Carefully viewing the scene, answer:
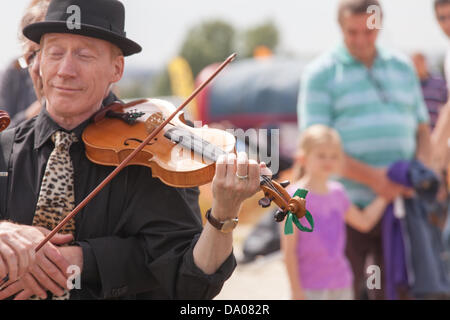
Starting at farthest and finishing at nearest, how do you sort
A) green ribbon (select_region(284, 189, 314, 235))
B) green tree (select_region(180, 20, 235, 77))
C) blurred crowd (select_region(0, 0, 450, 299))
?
green tree (select_region(180, 20, 235, 77))
blurred crowd (select_region(0, 0, 450, 299))
green ribbon (select_region(284, 189, 314, 235))

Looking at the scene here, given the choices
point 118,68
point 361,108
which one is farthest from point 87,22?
point 361,108

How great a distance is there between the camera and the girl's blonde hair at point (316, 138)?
363 centimetres

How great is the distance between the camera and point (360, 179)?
3773 millimetres

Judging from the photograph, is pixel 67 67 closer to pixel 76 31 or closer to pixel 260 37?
pixel 76 31

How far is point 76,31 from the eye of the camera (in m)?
1.92

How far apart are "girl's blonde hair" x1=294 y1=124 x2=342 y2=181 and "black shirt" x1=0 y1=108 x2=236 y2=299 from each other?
67.3 inches

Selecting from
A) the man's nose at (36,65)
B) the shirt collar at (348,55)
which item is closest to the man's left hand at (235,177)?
the man's nose at (36,65)

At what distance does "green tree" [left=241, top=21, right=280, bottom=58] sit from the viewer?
54.9 metres

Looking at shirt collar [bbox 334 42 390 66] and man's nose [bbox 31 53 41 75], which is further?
shirt collar [bbox 334 42 390 66]

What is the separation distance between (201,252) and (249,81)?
935 centimetres

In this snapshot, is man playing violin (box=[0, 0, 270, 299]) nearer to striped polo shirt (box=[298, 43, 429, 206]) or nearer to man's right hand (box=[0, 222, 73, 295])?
man's right hand (box=[0, 222, 73, 295])

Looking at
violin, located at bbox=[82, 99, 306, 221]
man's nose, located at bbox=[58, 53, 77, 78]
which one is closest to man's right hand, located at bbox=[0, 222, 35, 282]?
violin, located at bbox=[82, 99, 306, 221]

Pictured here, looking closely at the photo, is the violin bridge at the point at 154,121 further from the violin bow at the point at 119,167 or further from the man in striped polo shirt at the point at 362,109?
the man in striped polo shirt at the point at 362,109

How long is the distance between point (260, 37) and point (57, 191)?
53.9 metres
